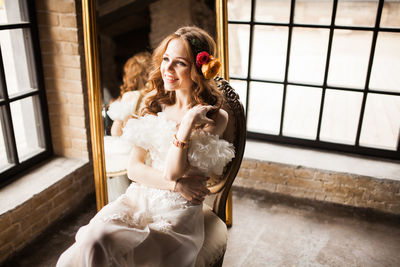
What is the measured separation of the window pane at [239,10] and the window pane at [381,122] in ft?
4.27

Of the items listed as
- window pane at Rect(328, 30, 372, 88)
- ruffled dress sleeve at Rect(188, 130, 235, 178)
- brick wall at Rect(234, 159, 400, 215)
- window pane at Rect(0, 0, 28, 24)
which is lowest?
brick wall at Rect(234, 159, 400, 215)

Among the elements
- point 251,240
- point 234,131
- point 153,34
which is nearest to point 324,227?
point 251,240

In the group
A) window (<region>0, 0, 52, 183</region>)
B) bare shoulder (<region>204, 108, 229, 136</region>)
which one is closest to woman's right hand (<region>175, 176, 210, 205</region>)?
bare shoulder (<region>204, 108, 229, 136</region>)

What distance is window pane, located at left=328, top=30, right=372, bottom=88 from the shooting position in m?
3.05

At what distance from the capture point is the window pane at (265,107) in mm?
3459

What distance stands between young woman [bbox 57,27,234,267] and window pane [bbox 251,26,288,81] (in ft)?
4.76

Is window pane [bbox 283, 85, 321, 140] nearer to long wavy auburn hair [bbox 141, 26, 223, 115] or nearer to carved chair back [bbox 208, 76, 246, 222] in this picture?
carved chair back [bbox 208, 76, 246, 222]

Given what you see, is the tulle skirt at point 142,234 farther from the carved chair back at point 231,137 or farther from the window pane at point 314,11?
the window pane at point 314,11

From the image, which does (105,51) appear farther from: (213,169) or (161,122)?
(213,169)

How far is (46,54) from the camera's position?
9.46 ft

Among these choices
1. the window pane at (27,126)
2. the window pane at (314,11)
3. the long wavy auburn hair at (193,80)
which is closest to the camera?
the long wavy auburn hair at (193,80)

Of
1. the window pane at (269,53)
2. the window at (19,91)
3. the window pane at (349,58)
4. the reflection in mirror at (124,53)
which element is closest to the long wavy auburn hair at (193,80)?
the reflection in mirror at (124,53)

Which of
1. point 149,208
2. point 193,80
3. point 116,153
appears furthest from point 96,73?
point 149,208

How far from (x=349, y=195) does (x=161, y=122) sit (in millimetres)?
2041
